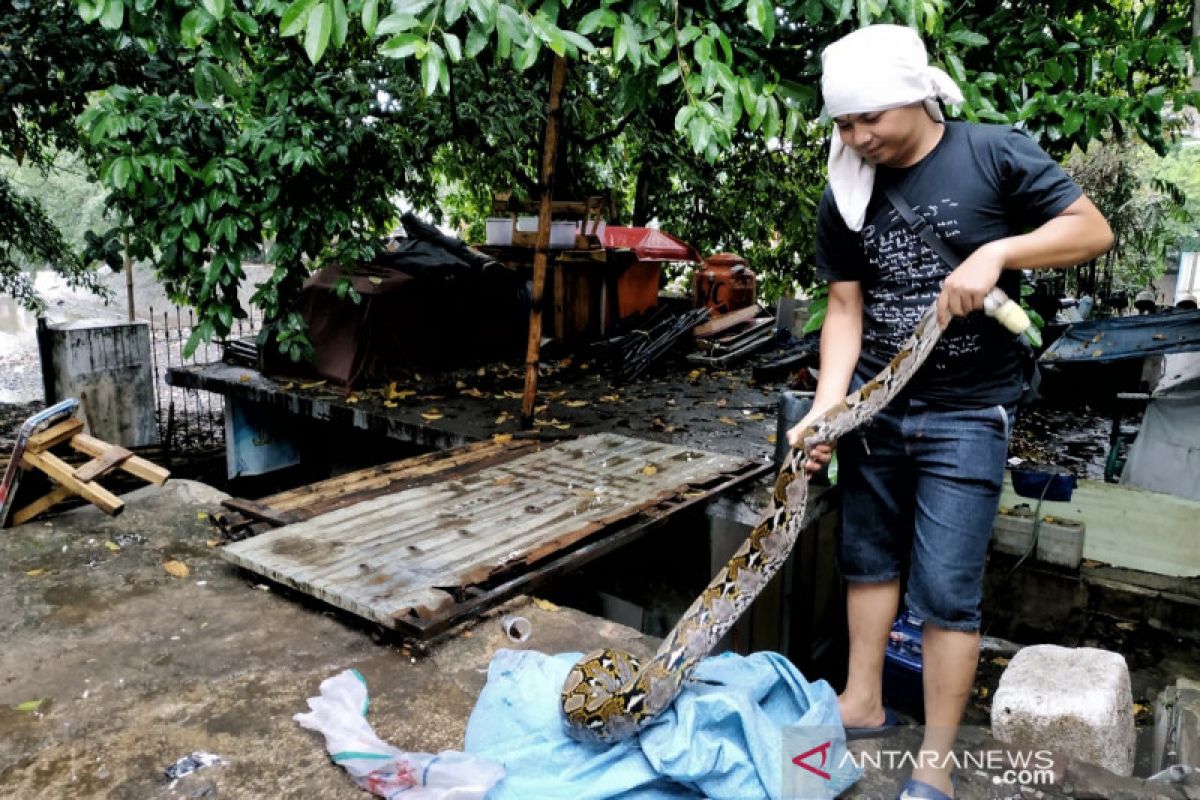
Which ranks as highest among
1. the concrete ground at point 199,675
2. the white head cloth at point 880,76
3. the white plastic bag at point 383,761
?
the white head cloth at point 880,76

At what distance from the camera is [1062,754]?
2.62 m

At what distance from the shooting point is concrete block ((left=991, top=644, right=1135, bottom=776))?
9.31ft

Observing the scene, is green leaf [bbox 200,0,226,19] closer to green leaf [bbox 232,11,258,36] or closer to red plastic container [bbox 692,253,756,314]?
green leaf [bbox 232,11,258,36]

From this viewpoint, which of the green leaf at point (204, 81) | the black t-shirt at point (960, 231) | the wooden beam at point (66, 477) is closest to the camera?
the black t-shirt at point (960, 231)

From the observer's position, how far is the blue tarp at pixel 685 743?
2.27 meters

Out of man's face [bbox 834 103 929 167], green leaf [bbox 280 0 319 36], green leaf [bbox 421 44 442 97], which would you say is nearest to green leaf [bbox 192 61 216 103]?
green leaf [bbox 280 0 319 36]

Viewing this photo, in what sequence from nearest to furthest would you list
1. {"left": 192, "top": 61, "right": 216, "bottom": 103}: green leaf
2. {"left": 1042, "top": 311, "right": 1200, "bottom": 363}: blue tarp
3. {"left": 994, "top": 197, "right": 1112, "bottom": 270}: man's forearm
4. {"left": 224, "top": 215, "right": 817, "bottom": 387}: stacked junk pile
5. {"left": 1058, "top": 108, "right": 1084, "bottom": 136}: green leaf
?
{"left": 994, "top": 197, "right": 1112, "bottom": 270}: man's forearm → {"left": 192, "top": 61, "right": 216, "bottom": 103}: green leaf → {"left": 1058, "top": 108, "right": 1084, "bottom": 136}: green leaf → {"left": 1042, "top": 311, "right": 1200, "bottom": 363}: blue tarp → {"left": 224, "top": 215, "right": 817, "bottom": 387}: stacked junk pile

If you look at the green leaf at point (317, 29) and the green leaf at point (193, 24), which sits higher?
the green leaf at point (193, 24)

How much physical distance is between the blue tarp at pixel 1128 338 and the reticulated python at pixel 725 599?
5165mm

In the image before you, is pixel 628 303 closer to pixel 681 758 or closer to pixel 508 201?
pixel 508 201

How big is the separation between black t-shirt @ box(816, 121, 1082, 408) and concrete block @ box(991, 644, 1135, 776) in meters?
1.26

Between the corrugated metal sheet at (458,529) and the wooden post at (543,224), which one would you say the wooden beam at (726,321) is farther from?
the corrugated metal sheet at (458,529)

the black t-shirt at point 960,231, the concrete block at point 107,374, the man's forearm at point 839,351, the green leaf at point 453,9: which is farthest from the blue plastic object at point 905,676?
the concrete block at point 107,374

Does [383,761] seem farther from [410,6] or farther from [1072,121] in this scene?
[1072,121]
